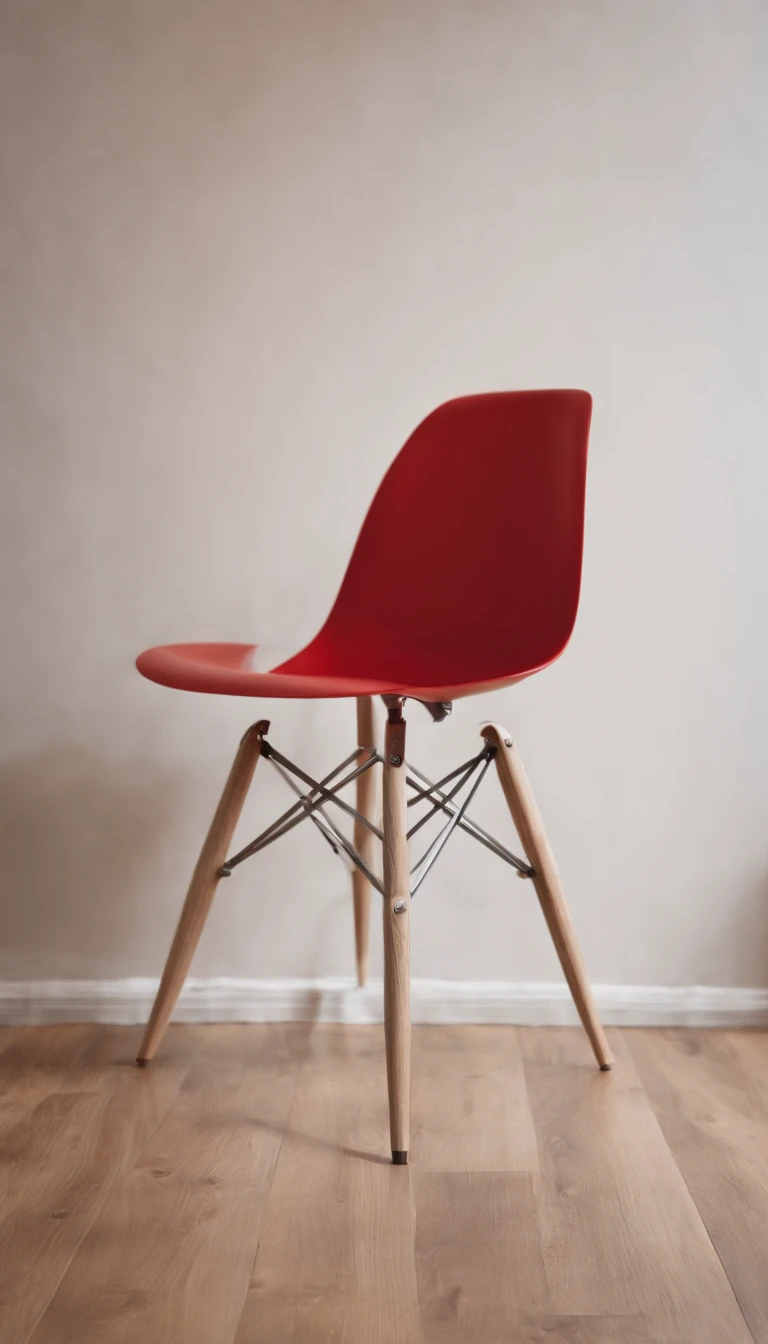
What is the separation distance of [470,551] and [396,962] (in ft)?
1.99

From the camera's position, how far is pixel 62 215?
5.56 ft

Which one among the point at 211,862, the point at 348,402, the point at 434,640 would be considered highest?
the point at 348,402

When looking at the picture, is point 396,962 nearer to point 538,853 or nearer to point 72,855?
point 538,853

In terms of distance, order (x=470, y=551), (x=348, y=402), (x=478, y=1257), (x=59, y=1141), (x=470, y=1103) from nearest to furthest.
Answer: (x=478, y=1257)
(x=59, y=1141)
(x=470, y=1103)
(x=470, y=551)
(x=348, y=402)

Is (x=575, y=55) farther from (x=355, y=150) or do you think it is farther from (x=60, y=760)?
(x=60, y=760)

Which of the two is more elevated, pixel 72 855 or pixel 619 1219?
pixel 72 855

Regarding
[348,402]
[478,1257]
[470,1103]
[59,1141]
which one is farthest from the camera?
[348,402]

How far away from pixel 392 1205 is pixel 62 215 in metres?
1.48

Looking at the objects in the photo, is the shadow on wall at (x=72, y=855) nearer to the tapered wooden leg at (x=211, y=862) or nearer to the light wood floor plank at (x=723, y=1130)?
the tapered wooden leg at (x=211, y=862)

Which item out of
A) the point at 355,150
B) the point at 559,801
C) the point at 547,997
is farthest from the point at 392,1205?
the point at 355,150

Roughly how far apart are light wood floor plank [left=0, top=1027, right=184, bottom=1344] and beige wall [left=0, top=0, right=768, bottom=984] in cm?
19

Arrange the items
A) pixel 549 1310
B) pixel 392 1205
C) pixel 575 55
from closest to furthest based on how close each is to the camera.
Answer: pixel 549 1310
pixel 392 1205
pixel 575 55

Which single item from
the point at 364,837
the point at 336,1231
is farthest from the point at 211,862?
the point at 336,1231

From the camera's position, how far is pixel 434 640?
1589 mm
